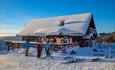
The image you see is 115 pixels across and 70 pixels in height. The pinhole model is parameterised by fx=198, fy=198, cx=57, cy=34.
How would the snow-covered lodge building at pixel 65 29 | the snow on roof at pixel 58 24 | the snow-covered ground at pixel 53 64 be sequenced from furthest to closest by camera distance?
the snow on roof at pixel 58 24 < the snow-covered lodge building at pixel 65 29 < the snow-covered ground at pixel 53 64

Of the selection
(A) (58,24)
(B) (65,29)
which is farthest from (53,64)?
(A) (58,24)

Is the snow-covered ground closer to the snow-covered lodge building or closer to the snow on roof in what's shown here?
the snow-covered lodge building

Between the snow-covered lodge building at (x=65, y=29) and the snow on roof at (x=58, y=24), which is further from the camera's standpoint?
the snow on roof at (x=58, y=24)

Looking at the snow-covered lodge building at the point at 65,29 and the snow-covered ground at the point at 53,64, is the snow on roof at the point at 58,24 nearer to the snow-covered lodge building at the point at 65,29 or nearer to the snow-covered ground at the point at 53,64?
the snow-covered lodge building at the point at 65,29

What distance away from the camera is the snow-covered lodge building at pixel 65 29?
3091cm

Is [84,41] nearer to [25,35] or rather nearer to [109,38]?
[25,35]

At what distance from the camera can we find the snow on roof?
31.6 meters

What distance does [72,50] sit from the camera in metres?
21.8

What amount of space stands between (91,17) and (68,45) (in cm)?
1171

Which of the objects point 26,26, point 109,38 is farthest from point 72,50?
point 109,38

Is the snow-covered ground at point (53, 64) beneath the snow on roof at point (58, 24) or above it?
beneath

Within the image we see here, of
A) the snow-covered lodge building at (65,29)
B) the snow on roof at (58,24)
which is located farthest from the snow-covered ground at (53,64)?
the snow on roof at (58,24)

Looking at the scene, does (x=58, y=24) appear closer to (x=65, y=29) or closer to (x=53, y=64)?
(x=65, y=29)

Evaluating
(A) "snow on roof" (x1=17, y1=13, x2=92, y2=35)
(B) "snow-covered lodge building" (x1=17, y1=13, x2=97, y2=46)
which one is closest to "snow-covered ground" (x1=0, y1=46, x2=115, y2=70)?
(B) "snow-covered lodge building" (x1=17, y1=13, x2=97, y2=46)
